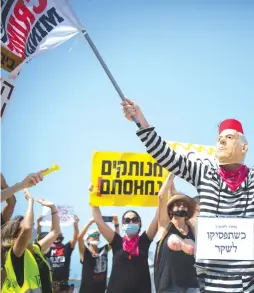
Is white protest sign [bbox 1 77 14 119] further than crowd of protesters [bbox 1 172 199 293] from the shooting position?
No

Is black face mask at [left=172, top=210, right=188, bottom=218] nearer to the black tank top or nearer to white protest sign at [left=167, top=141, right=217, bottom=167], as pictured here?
the black tank top

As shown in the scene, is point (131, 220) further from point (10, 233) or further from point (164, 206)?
point (10, 233)

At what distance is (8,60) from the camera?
3.30 metres

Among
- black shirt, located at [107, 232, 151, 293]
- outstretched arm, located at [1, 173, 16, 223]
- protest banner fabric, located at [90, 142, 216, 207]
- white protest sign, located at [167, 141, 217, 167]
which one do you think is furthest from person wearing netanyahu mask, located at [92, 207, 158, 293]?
outstretched arm, located at [1, 173, 16, 223]

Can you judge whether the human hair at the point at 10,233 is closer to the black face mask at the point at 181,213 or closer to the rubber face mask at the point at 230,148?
the black face mask at the point at 181,213

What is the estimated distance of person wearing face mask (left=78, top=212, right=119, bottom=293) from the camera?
19.5 feet

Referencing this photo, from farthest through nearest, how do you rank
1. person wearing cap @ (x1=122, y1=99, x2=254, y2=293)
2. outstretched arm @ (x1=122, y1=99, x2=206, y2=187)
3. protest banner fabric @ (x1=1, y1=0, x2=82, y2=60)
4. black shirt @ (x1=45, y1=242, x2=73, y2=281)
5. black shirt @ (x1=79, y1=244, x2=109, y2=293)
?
black shirt @ (x1=45, y1=242, x2=73, y2=281) → black shirt @ (x1=79, y1=244, x2=109, y2=293) → protest banner fabric @ (x1=1, y1=0, x2=82, y2=60) → outstretched arm @ (x1=122, y1=99, x2=206, y2=187) → person wearing cap @ (x1=122, y1=99, x2=254, y2=293)

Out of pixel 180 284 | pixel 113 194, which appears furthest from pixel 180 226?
pixel 113 194

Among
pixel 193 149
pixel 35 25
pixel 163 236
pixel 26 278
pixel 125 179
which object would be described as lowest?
pixel 26 278

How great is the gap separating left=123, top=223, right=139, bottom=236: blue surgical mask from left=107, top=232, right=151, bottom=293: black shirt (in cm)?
17

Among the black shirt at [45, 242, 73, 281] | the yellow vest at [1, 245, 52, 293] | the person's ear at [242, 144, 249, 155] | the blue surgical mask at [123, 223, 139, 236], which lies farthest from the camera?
the black shirt at [45, 242, 73, 281]

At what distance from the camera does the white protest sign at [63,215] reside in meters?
7.17

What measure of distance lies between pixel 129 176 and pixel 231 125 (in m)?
2.08

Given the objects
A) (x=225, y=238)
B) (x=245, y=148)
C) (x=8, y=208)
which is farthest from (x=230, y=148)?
(x=8, y=208)
